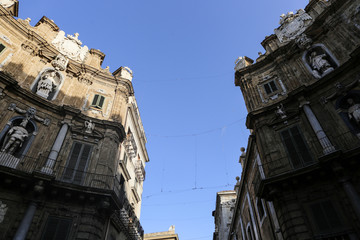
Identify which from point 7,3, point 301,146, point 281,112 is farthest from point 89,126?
point 301,146

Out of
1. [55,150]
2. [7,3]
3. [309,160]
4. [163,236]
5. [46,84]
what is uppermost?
[7,3]

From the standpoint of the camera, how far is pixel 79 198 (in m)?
12.4

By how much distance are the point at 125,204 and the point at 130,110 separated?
7.72 metres

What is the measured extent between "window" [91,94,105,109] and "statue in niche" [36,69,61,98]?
2.72 m

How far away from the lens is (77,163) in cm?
1418

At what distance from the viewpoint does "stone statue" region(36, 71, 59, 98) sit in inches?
613

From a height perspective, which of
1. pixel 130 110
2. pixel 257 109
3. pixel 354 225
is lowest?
pixel 354 225

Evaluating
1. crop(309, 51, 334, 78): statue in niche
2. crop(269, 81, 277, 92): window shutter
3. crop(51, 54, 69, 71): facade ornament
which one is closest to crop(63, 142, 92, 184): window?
crop(51, 54, 69, 71): facade ornament

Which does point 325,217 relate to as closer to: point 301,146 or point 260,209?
point 301,146

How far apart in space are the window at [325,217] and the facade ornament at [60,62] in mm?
17686

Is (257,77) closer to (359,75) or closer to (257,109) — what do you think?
(257,109)

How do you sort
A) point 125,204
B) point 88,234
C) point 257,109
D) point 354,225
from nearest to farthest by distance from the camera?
point 354,225
point 88,234
point 257,109
point 125,204

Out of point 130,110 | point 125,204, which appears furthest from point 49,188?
point 130,110

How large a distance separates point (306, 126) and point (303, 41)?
6505 mm
